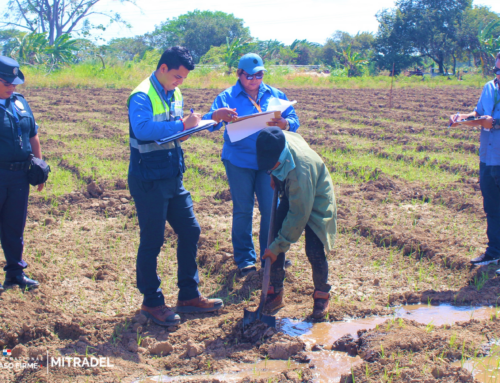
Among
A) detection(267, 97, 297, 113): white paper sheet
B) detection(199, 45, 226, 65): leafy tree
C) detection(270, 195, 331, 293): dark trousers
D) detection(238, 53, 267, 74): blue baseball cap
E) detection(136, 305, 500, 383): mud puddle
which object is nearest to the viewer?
detection(136, 305, 500, 383): mud puddle

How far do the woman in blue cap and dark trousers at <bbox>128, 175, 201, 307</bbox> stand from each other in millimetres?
755

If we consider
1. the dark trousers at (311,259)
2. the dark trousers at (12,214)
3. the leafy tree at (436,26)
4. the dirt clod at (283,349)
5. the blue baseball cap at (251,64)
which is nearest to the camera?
the dirt clod at (283,349)

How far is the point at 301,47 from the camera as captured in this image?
50.6m

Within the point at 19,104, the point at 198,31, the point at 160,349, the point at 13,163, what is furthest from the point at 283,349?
the point at 198,31

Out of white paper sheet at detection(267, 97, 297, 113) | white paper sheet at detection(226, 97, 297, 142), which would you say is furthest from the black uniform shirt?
white paper sheet at detection(267, 97, 297, 113)

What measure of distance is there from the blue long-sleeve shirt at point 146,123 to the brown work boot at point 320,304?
1.61m

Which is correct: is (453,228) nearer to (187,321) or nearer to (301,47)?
(187,321)

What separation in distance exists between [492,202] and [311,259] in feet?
6.38

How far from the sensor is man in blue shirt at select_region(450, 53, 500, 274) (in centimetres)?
405

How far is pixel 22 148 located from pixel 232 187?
171cm

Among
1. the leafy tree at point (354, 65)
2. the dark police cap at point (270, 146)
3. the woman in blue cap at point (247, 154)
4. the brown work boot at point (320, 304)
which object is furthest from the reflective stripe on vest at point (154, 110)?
the leafy tree at point (354, 65)

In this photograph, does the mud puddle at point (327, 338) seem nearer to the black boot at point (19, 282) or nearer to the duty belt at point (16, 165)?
the black boot at point (19, 282)

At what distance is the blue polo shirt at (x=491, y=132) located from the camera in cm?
405

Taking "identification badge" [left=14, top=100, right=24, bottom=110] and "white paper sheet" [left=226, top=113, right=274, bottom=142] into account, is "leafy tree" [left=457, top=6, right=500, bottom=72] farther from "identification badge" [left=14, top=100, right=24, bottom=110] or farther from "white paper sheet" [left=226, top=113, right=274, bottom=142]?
"identification badge" [left=14, top=100, right=24, bottom=110]
